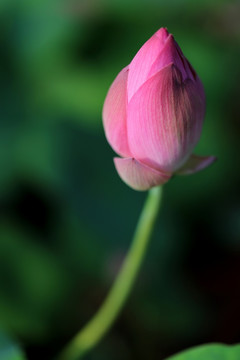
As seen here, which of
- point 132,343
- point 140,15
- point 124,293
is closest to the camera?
point 124,293

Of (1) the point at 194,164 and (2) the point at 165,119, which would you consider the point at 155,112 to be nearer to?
(2) the point at 165,119

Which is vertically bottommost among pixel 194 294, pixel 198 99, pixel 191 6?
pixel 194 294

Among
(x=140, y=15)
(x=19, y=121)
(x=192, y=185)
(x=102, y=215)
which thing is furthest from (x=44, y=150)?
(x=140, y=15)

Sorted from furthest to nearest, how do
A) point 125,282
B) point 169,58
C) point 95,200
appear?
point 95,200
point 125,282
point 169,58

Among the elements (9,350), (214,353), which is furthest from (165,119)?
(9,350)

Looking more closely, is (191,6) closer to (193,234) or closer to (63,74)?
(63,74)

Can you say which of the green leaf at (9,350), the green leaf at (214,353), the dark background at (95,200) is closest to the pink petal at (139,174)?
the green leaf at (214,353)
